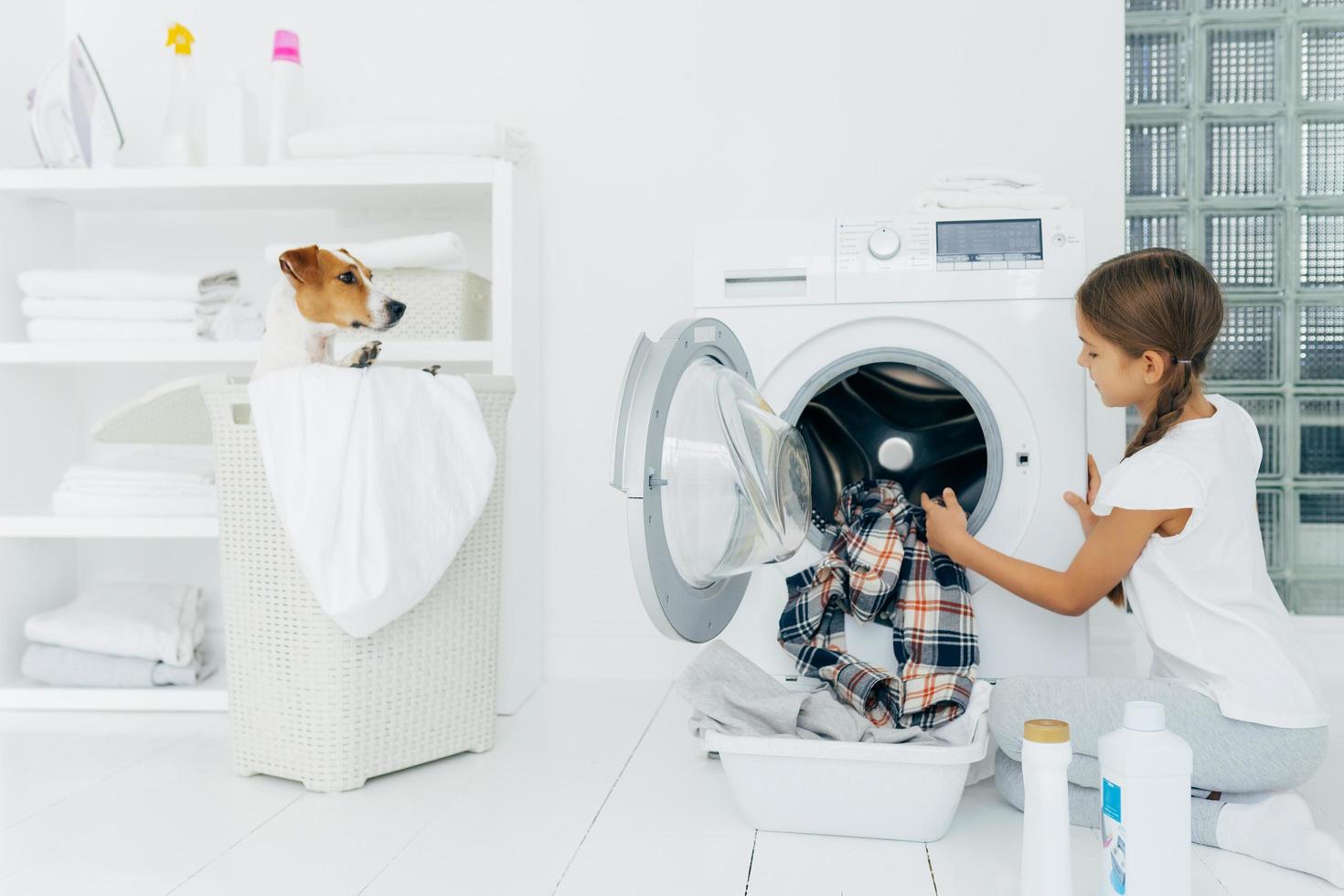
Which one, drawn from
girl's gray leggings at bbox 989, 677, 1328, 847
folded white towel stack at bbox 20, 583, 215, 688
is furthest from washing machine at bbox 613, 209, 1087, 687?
folded white towel stack at bbox 20, 583, 215, 688

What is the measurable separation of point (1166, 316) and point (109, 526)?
1.96 metres

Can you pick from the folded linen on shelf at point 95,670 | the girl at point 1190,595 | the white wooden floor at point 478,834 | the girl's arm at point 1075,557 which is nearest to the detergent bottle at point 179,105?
the folded linen on shelf at point 95,670

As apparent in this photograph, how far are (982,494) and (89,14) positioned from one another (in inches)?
92.9

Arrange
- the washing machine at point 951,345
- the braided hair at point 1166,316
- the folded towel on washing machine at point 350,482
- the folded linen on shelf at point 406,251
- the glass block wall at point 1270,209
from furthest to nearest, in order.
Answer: the glass block wall at point 1270,209, the folded linen on shelf at point 406,251, the washing machine at point 951,345, the folded towel on washing machine at point 350,482, the braided hair at point 1166,316

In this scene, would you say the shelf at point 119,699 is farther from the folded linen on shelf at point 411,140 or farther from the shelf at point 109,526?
the folded linen on shelf at point 411,140

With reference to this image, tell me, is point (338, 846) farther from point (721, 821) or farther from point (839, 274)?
point (839, 274)

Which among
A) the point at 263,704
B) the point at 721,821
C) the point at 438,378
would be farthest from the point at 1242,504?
the point at 263,704

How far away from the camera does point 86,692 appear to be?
2.18 meters

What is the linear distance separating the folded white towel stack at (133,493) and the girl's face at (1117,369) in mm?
1695

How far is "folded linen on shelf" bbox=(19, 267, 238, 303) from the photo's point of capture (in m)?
2.20

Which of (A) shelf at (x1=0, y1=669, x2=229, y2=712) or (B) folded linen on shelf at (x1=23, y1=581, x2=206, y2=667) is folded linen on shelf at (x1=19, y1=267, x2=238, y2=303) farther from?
(A) shelf at (x1=0, y1=669, x2=229, y2=712)

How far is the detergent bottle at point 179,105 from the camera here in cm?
230

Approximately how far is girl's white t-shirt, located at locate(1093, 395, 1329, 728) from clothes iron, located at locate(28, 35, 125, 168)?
211cm

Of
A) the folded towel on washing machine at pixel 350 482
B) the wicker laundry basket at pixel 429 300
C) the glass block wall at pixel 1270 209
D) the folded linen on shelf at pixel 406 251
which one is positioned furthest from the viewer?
the glass block wall at pixel 1270 209
